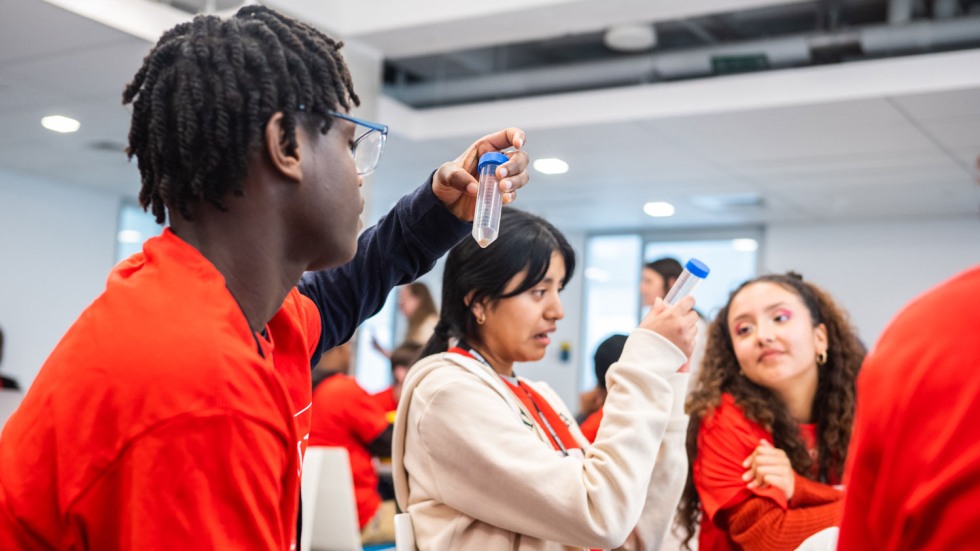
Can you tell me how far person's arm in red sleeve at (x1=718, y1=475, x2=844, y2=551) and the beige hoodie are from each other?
0.43 metres

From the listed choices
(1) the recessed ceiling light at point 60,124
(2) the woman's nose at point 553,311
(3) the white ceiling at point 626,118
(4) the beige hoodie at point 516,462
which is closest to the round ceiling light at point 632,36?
(3) the white ceiling at point 626,118

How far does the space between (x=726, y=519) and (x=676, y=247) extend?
726 centimetres

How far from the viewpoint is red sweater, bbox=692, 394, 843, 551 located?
5.77ft

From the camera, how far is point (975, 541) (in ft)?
2.11

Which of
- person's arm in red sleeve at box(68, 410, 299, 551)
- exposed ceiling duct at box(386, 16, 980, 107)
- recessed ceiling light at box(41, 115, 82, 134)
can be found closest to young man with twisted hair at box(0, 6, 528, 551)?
person's arm in red sleeve at box(68, 410, 299, 551)

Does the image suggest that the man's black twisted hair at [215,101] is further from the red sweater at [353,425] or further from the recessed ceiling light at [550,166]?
the recessed ceiling light at [550,166]

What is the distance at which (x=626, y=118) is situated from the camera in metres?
5.20

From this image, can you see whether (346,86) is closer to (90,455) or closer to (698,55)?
(90,455)

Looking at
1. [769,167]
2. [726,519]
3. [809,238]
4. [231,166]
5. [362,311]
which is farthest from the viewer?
[809,238]

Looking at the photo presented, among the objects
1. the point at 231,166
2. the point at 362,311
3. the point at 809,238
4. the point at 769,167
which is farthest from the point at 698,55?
the point at 231,166

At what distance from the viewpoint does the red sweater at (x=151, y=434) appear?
2.43 ft

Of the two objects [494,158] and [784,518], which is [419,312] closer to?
[784,518]

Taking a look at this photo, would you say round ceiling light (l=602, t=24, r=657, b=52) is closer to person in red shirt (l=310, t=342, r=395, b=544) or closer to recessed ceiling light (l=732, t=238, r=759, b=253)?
person in red shirt (l=310, t=342, r=395, b=544)

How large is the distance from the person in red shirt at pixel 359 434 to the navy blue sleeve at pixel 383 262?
2.62 m
